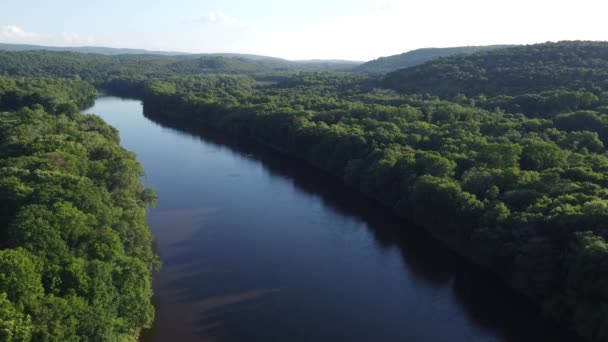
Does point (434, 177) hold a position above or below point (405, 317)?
above

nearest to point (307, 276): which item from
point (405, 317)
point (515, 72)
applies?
point (405, 317)

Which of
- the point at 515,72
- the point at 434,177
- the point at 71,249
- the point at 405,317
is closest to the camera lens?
the point at 71,249

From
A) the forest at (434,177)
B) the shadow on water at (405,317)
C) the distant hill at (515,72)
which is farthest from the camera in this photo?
the distant hill at (515,72)

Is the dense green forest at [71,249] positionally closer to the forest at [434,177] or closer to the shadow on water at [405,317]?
the forest at [434,177]

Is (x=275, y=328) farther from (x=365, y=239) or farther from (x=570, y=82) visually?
(x=570, y=82)

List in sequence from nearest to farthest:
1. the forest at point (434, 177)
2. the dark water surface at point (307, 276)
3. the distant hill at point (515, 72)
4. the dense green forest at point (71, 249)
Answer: the dense green forest at point (71, 249) → the forest at point (434, 177) → the dark water surface at point (307, 276) → the distant hill at point (515, 72)

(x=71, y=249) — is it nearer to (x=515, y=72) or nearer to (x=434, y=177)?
(x=434, y=177)

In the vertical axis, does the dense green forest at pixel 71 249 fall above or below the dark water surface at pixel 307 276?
above

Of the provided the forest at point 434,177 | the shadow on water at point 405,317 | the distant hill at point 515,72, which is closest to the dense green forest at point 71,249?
the forest at point 434,177
